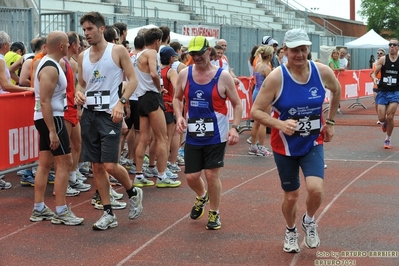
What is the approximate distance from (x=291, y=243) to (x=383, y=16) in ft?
172

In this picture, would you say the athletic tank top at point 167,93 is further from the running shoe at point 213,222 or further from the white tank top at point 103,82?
the running shoe at point 213,222

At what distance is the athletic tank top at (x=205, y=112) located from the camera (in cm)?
762

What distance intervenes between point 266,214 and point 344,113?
1534 cm

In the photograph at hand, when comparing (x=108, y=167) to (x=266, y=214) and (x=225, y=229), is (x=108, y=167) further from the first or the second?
(x=266, y=214)

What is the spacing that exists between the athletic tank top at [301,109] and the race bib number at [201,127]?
1.30 metres

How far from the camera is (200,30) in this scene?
2255cm

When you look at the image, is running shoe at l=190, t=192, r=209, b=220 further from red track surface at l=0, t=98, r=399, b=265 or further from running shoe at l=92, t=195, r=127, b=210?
running shoe at l=92, t=195, r=127, b=210

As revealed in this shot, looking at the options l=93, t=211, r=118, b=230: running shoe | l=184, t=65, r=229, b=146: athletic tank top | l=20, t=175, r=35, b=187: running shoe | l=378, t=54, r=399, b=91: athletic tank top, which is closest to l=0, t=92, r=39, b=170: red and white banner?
l=20, t=175, r=35, b=187: running shoe

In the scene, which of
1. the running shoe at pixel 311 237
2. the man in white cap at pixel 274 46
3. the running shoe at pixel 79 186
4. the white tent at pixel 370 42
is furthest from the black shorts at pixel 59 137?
the white tent at pixel 370 42

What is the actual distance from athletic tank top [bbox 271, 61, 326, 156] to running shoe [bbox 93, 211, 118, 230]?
2.14 meters

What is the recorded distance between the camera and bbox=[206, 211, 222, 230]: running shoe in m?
7.58

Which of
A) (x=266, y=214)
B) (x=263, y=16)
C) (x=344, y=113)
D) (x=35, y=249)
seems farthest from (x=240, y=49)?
(x=35, y=249)

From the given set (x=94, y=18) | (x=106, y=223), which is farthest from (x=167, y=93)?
(x=106, y=223)

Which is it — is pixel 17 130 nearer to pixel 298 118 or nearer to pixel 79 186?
pixel 79 186
